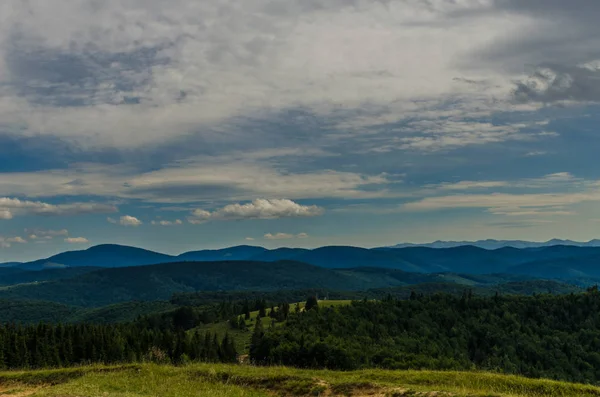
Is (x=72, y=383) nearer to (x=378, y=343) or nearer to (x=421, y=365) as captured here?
(x=421, y=365)

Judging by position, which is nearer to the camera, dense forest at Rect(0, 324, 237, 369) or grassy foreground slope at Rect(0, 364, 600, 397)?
grassy foreground slope at Rect(0, 364, 600, 397)

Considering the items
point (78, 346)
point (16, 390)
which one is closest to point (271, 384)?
point (16, 390)

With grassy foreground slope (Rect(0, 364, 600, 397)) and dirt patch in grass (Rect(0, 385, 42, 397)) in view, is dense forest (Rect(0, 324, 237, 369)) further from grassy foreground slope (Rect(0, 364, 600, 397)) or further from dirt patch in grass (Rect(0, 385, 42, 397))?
grassy foreground slope (Rect(0, 364, 600, 397))

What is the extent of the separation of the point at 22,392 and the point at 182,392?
1388 cm

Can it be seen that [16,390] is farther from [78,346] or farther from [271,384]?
[78,346]

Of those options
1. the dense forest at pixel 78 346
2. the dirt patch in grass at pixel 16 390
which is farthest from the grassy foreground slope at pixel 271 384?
the dense forest at pixel 78 346

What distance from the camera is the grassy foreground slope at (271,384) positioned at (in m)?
30.7

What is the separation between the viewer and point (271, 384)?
35.1 metres

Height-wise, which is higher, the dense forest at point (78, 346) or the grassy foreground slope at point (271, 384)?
the grassy foreground slope at point (271, 384)

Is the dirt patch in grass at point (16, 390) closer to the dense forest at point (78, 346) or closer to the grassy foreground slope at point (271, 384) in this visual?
the grassy foreground slope at point (271, 384)

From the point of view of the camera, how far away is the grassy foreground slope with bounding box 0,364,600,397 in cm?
3067

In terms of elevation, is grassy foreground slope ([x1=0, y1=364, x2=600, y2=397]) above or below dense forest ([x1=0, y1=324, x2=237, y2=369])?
above

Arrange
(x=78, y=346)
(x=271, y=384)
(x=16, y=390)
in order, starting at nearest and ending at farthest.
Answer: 1. (x=271, y=384)
2. (x=16, y=390)
3. (x=78, y=346)

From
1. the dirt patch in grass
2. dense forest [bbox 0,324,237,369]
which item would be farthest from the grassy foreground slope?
dense forest [bbox 0,324,237,369]
